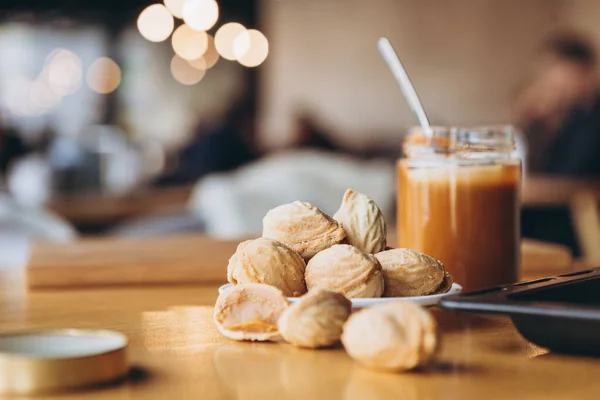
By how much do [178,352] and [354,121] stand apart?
21.2 ft

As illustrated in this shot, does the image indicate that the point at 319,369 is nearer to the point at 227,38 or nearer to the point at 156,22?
the point at 156,22

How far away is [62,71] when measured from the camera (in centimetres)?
753

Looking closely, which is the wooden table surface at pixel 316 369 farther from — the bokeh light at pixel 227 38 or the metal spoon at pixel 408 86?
the bokeh light at pixel 227 38

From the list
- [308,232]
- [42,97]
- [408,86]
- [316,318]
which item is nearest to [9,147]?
[42,97]

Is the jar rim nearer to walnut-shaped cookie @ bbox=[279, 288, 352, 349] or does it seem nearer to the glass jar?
the glass jar

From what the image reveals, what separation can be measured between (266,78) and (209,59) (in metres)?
0.51

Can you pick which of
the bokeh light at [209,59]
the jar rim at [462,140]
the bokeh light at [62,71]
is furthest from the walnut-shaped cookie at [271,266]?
the bokeh light at [62,71]

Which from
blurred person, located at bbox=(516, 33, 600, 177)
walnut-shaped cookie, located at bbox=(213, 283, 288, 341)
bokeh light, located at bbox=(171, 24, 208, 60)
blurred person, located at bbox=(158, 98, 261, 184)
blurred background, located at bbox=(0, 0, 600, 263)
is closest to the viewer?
walnut-shaped cookie, located at bbox=(213, 283, 288, 341)

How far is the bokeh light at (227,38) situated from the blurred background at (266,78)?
0.04 feet

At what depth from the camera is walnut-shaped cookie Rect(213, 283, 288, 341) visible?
0.56 meters

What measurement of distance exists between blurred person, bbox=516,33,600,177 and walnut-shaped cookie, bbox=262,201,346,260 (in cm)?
335

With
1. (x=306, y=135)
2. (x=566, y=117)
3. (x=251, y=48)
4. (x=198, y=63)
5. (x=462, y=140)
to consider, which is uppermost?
(x=251, y=48)

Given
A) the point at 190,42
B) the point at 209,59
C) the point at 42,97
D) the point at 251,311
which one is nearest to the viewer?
the point at 251,311

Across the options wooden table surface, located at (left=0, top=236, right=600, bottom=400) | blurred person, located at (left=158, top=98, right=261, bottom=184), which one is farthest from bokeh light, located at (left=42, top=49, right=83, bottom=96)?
wooden table surface, located at (left=0, top=236, right=600, bottom=400)
